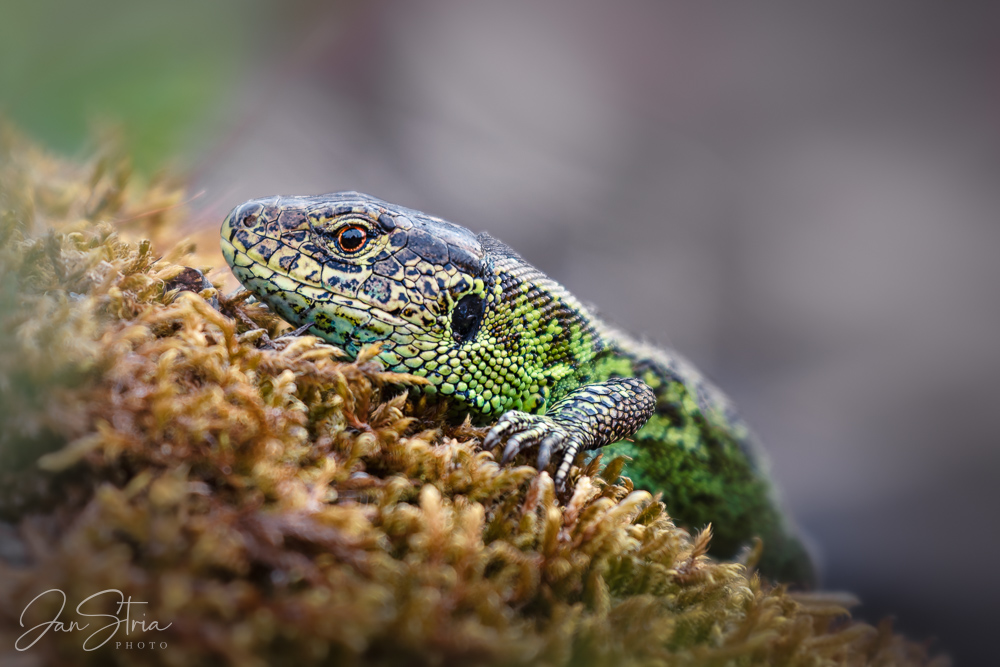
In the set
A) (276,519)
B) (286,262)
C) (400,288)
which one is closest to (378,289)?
(400,288)

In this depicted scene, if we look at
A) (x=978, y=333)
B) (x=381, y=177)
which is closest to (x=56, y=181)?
(x=381, y=177)

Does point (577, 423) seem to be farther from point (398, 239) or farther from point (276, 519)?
point (276, 519)

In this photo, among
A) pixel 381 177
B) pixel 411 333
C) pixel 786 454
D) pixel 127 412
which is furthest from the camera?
pixel 786 454

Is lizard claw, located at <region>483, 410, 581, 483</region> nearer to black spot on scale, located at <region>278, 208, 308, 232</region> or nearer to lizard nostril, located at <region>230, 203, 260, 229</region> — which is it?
black spot on scale, located at <region>278, 208, 308, 232</region>

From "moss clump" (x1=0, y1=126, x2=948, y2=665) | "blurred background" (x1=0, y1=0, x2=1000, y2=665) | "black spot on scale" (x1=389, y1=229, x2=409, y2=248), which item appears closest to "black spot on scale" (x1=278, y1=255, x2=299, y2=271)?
"moss clump" (x1=0, y1=126, x2=948, y2=665)

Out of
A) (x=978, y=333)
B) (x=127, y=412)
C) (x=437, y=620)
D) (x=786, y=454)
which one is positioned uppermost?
(x=978, y=333)

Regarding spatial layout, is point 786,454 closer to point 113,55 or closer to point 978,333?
point 978,333

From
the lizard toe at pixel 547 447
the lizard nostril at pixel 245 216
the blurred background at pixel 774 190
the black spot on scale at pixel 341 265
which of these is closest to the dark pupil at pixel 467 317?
the black spot on scale at pixel 341 265

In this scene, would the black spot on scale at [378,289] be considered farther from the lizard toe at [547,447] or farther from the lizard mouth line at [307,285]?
the lizard toe at [547,447]

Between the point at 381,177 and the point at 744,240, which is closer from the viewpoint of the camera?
the point at 381,177
